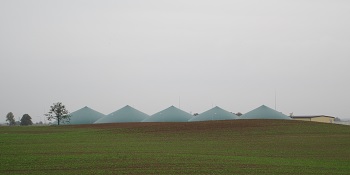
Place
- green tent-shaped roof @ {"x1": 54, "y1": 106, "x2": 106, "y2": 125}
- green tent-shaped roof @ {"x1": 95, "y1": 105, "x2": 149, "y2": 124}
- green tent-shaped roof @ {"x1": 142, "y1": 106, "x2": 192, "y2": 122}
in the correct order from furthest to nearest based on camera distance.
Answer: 1. green tent-shaped roof @ {"x1": 54, "y1": 106, "x2": 106, "y2": 125}
2. green tent-shaped roof @ {"x1": 95, "y1": 105, "x2": 149, "y2": 124}
3. green tent-shaped roof @ {"x1": 142, "y1": 106, "x2": 192, "y2": 122}

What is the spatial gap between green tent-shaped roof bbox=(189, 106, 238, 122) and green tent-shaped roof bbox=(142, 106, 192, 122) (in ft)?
13.9

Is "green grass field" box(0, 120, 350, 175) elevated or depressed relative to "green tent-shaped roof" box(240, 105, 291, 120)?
depressed

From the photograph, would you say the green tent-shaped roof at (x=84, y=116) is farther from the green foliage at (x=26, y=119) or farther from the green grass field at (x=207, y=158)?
the green grass field at (x=207, y=158)

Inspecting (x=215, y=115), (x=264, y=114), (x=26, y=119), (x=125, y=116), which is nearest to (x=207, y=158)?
(x=264, y=114)

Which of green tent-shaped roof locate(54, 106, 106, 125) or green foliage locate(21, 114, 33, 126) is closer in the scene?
green tent-shaped roof locate(54, 106, 106, 125)

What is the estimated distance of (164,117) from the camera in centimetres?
10756

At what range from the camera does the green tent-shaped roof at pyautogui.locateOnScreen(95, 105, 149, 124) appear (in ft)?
364

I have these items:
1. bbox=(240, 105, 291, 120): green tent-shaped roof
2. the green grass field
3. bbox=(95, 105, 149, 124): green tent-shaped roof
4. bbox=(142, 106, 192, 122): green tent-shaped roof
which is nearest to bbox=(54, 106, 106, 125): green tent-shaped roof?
bbox=(95, 105, 149, 124): green tent-shaped roof

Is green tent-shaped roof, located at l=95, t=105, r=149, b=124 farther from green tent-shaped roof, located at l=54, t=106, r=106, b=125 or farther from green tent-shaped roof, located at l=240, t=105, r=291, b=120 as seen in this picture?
green tent-shaped roof, located at l=240, t=105, r=291, b=120

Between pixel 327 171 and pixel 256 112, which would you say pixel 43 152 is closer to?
pixel 327 171

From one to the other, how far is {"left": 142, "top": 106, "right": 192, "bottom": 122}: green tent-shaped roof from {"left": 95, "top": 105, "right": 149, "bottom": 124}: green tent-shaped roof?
5771mm

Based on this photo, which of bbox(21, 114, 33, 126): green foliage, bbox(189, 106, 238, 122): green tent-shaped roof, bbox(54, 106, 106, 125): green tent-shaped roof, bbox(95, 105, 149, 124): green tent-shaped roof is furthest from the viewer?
bbox(21, 114, 33, 126): green foliage

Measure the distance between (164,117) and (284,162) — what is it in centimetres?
7720

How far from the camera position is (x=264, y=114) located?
102 meters
